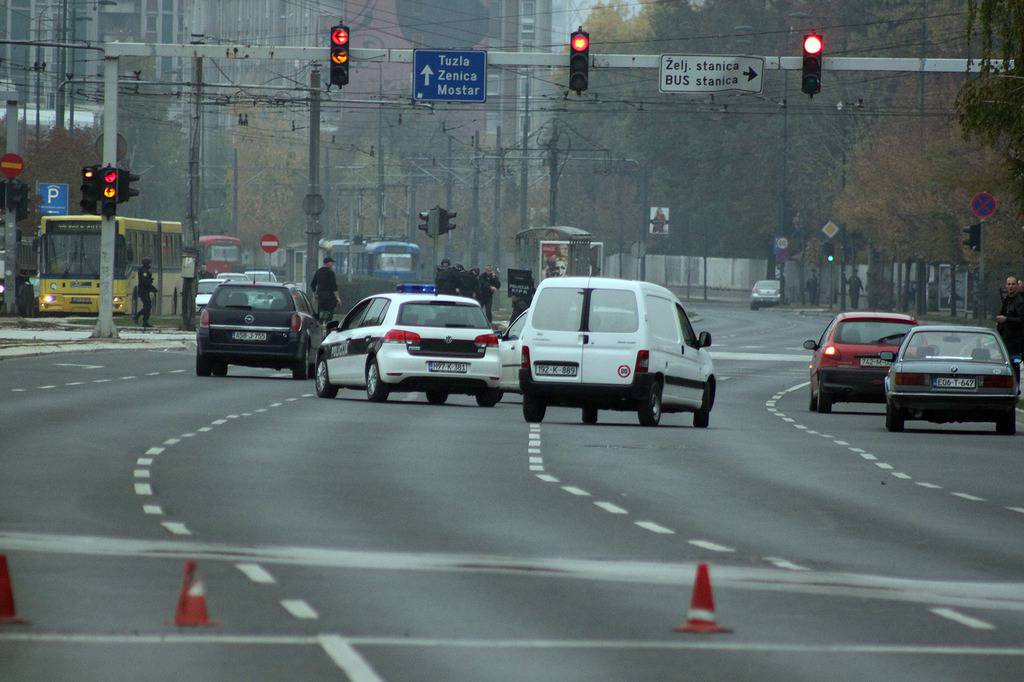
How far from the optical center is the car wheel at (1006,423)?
2670 centimetres

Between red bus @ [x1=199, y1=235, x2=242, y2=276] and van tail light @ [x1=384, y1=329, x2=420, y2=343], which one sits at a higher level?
red bus @ [x1=199, y1=235, x2=242, y2=276]

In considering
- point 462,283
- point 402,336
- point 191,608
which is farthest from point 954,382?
point 462,283

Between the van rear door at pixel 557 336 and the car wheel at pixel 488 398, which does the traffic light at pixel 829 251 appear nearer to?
the car wheel at pixel 488 398

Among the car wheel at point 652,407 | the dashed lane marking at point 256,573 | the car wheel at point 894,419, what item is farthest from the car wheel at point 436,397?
the dashed lane marking at point 256,573

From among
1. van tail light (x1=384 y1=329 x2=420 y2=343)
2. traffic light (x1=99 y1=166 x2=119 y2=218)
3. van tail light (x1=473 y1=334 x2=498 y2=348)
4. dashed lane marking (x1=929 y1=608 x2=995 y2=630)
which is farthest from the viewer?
traffic light (x1=99 y1=166 x2=119 y2=218)

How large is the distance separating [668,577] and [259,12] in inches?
6111

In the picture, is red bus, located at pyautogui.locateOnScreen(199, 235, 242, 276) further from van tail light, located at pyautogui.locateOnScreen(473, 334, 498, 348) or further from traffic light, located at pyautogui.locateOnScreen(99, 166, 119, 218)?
van tail light, located at pyautogui.locateOnScreen(473, 334, 498, 348)

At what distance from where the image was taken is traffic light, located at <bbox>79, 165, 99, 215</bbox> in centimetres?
4359

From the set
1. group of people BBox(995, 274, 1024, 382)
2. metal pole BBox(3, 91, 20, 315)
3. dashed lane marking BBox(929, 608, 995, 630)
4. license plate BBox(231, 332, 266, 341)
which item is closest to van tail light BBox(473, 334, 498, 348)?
license plate BBox(231, 332, 266, 341)

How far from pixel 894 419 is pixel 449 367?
5844 mm

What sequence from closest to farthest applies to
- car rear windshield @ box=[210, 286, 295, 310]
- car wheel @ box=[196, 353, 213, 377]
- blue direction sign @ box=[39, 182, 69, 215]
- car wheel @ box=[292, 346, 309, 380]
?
car rear windshield @ box=[210, 286, 295, 310]
car wheel @ box=[196, 353, 213, 377]
car wheel @ box=[292, 346, 309, 380]
blue direction sign @ box=[39, 182, 69, 215]

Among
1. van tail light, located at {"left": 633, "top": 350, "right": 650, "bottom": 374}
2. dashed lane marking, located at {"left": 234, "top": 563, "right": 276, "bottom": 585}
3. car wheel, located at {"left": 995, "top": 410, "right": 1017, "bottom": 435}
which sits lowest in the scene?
car wheel, located at {"left": 995, "top": 410, "right": 1017, "bottom": 435}

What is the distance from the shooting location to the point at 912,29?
97.4 m

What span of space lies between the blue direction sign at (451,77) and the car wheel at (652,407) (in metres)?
19.4
